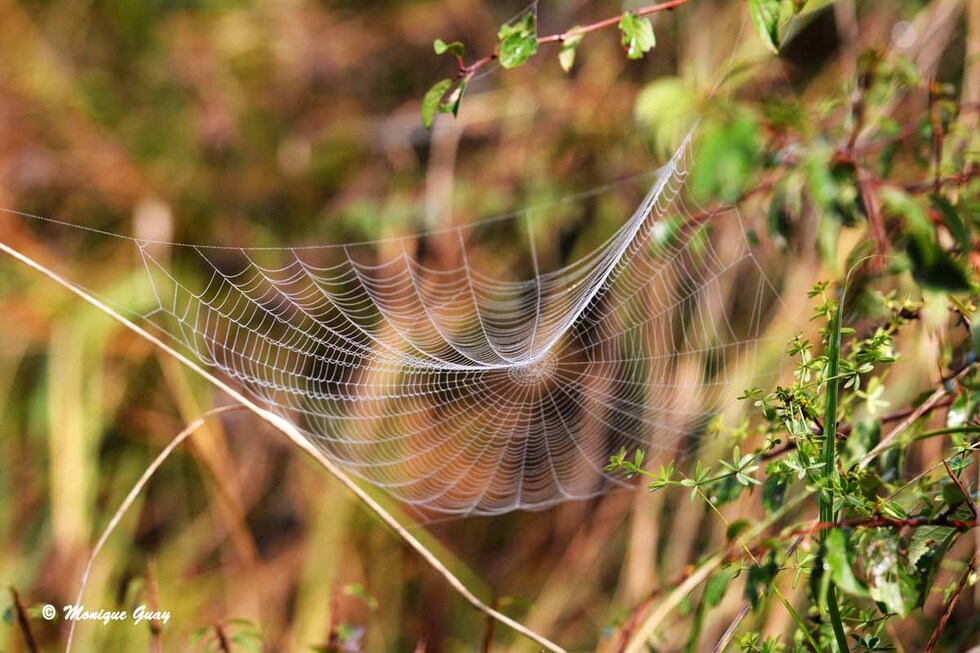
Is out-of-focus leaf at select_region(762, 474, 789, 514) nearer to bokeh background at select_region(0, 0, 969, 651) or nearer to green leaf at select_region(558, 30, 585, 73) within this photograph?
green leaf at select_region(558, 30, 585, 73)

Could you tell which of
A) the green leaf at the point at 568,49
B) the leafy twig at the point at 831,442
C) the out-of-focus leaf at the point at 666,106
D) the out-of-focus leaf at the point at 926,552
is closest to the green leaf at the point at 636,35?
the green leaf at the point at 568,49

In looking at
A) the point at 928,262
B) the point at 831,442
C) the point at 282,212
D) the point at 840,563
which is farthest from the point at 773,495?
the point at 282,212

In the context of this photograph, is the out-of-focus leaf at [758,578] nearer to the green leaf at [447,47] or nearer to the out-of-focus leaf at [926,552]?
the out-of-focus leaf at [926,552]

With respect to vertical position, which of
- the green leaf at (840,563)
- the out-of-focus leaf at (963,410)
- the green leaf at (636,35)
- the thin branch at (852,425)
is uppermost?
the green leaf at (636,35)

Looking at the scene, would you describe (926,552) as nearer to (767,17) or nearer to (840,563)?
(840,563)

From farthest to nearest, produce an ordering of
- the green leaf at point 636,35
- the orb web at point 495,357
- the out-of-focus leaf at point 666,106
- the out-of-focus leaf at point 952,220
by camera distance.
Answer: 1. the orb web at point 495,357
2. the out-of-focus leaf at point 666,106
3. the green leaf at point 636,35
4. the out-of-focus leaf at point 952,220

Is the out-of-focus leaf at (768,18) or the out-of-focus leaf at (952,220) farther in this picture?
the out-of-focus leaf at (768,18)

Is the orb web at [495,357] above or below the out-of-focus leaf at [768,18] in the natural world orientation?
below
